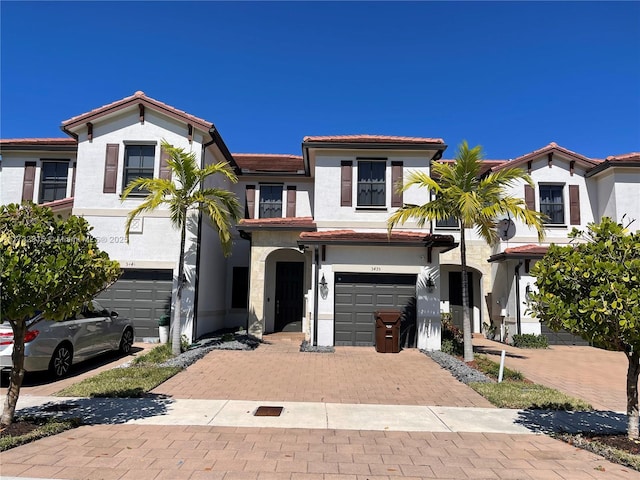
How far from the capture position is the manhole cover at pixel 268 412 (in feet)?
21.3

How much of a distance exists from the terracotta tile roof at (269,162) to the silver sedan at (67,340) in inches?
373

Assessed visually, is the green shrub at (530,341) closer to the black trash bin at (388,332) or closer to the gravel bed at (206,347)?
the black trash bin at (388,332)

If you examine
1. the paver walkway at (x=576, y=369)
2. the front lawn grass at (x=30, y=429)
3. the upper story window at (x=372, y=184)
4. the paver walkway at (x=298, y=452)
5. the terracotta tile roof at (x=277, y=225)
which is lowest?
the paver walkway at (x=576, y=369)

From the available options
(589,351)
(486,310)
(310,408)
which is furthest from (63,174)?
(589,351)

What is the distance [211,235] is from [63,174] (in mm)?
6679

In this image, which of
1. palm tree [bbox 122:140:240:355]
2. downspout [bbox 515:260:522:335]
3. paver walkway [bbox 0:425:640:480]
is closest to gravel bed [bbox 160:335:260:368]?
palm tree [bbox 122:140:240:355]

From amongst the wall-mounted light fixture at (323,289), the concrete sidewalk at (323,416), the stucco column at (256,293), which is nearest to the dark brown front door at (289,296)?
the stucco column at (256,293)

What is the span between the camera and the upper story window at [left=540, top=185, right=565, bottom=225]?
17406 millimetres

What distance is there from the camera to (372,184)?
48.0 feet

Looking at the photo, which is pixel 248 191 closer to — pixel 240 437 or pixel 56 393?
pixel 56 393

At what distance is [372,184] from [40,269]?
1100cm

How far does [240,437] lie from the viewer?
217 inches

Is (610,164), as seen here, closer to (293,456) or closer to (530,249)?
(530,249)

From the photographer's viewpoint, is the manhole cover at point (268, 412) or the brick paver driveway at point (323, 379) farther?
the brick paver driveway at point (323, 379)
